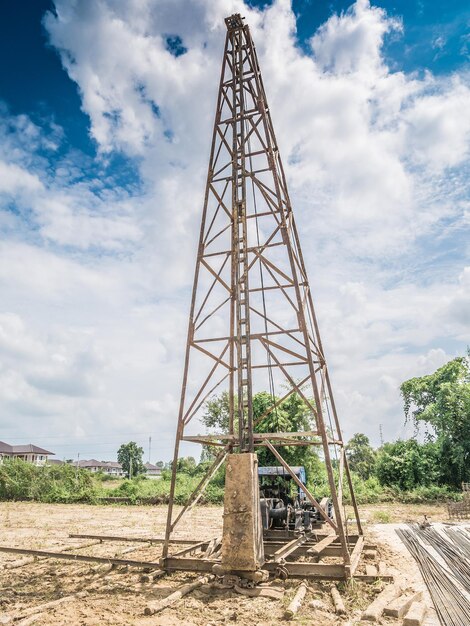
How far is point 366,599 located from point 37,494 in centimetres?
2992

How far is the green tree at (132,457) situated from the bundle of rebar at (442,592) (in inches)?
2603

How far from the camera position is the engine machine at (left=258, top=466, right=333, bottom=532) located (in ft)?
39.0

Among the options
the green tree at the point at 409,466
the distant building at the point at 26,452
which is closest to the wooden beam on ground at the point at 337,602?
the green tree at the point at 409,466

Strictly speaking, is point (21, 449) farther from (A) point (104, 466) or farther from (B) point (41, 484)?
(B) point (41, 484)

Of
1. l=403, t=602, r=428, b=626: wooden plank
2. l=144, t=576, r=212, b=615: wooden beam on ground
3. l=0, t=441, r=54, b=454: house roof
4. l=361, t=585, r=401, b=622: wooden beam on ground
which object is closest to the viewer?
l=403, t=602, r=428, b=626: wooden plank

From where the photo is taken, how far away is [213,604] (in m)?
7.15

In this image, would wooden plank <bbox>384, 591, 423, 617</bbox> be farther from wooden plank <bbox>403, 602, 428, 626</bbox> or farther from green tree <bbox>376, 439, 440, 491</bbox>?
green tree <bbox>376, 439, 440, 491</bbox>

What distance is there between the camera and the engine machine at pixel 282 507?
11891 millimetres

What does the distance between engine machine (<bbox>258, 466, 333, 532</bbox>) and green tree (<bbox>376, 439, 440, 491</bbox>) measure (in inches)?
560

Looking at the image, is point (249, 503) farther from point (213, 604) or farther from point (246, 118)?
point (246, 118)

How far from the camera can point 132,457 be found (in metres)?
72.3

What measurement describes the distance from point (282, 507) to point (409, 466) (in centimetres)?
1787

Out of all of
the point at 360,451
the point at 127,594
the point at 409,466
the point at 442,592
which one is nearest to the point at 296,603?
the point at 442,592

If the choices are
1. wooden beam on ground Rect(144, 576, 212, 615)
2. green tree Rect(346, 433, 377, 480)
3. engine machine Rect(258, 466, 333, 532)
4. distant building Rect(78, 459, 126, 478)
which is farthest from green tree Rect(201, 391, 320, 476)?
distant building Rect(78, 459, 126, 478)
